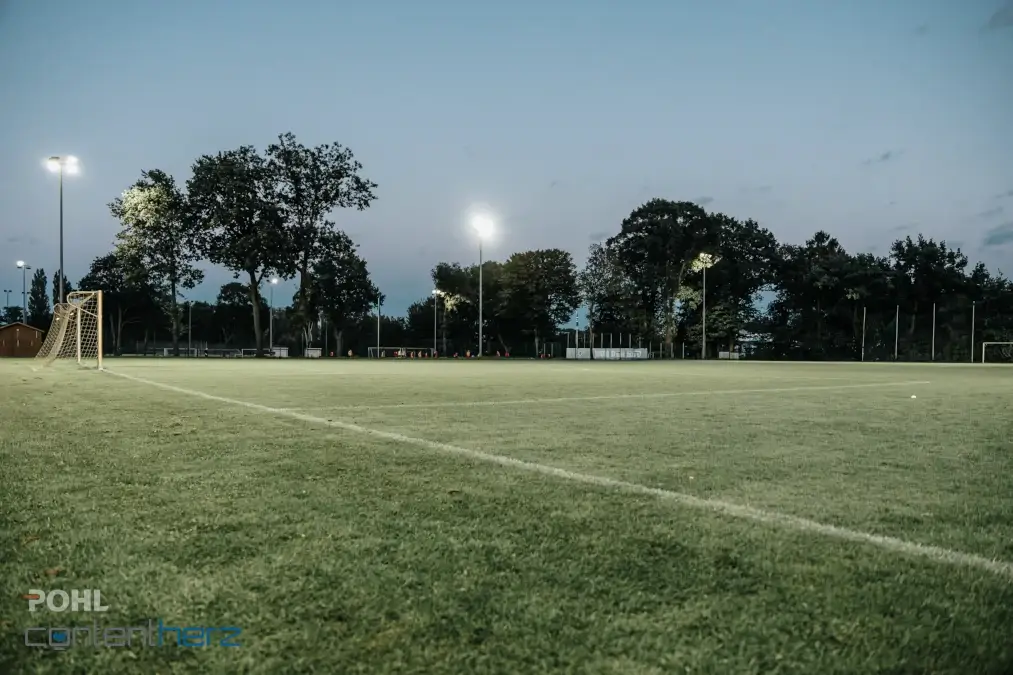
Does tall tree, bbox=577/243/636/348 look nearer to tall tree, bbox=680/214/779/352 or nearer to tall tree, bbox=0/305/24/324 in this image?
tall tree, bbox=680/214/779/352

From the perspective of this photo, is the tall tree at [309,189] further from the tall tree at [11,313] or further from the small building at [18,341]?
the tall tree at [11,313]

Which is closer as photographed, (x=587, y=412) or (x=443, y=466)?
(x=443, y=466)

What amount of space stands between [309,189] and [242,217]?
16.4ft

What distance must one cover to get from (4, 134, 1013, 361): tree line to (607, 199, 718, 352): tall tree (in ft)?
0.41

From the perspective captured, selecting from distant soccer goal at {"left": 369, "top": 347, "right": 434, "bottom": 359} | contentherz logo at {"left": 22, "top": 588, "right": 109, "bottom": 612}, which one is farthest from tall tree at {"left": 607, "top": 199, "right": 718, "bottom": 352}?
contentherz logo at {"left": 22, "top": 588, "right": 109, "bottom": 612}

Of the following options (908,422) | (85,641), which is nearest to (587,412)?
(908,422)

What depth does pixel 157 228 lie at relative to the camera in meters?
44.7

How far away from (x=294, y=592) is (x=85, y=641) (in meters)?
0.58

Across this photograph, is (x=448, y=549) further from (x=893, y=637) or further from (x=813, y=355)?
(x=813, y=355)

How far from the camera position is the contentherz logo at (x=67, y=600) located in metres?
2.09

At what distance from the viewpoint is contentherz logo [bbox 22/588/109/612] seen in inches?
82.1

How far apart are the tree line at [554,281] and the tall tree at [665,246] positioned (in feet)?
0.41

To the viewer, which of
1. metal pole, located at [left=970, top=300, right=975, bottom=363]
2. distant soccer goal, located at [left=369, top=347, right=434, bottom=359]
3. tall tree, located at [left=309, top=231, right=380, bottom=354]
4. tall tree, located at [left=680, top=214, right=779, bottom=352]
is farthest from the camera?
tall tree, located at [left=680, top=214, right=779, bottom=352]

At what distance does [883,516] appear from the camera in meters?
3.24
